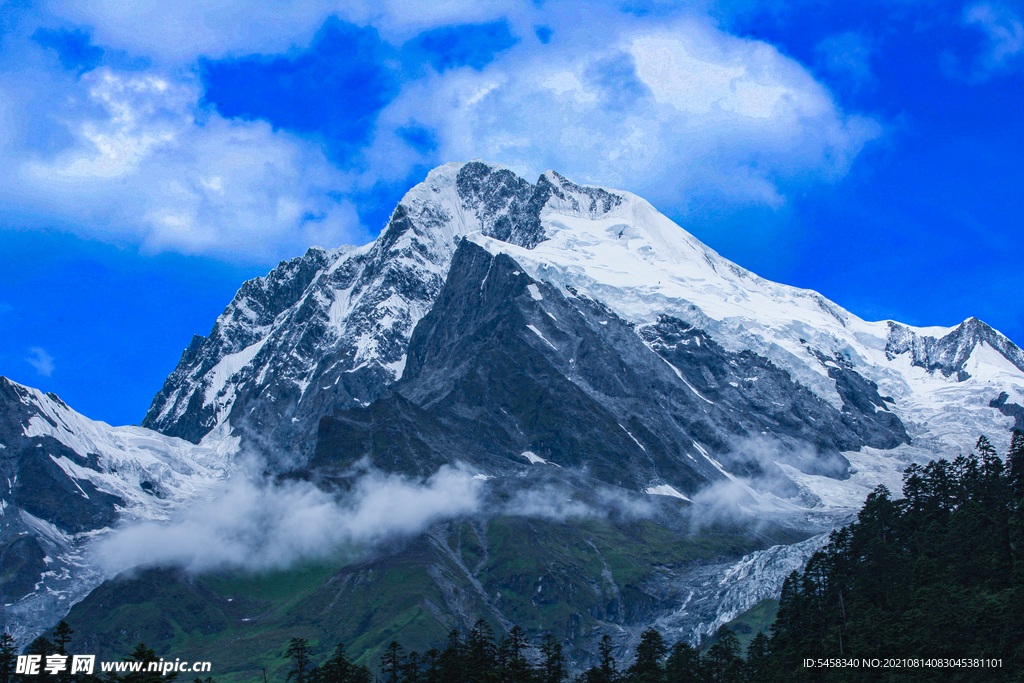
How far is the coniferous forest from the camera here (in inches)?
4906

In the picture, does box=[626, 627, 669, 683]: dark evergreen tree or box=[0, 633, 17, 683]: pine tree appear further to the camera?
box=[626, 627, 669, 683]: dark evergreen tree

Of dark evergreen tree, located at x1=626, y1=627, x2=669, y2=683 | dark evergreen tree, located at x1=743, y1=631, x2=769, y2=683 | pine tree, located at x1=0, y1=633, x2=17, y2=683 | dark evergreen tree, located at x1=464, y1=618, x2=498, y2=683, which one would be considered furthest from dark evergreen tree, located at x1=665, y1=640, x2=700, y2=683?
pine tree, located at x1=0, y1=633, x2=17, y2=683

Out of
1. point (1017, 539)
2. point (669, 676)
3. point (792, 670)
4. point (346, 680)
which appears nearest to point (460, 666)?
point (346, 680)

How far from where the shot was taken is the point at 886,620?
5522 inches

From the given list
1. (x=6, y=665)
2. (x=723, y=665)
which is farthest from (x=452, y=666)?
(x=6, y=665)

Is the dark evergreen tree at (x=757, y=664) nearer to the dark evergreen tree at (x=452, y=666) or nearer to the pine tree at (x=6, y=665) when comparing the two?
the dark evergreen tree at (x=452, y=666)

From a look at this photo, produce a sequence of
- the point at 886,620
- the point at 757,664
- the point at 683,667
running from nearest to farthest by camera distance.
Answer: the point at 886,620, the point at 757,664, the point at 683,667

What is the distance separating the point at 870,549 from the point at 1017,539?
83.3ft

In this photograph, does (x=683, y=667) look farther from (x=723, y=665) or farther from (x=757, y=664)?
(x=757, y=664)

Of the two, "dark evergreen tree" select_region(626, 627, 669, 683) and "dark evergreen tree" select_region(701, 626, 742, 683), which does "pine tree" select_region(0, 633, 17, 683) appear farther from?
"dark evergreen tree" select_region(701, 626, 742, 683)

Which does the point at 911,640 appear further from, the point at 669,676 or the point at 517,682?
the point at 517,682

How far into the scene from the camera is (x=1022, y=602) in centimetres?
12231

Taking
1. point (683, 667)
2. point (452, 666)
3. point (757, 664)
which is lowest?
point (452, 666)

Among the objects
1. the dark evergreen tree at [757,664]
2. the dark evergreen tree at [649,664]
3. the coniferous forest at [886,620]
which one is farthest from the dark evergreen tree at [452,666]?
the dark evergreen tree at [757,664]
